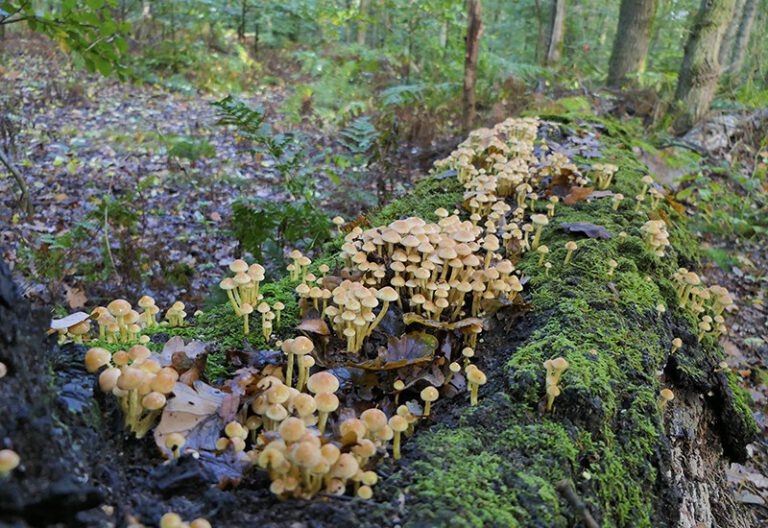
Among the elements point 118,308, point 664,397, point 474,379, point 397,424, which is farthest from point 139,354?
point 664,397

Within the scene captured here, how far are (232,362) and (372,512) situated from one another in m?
1.21

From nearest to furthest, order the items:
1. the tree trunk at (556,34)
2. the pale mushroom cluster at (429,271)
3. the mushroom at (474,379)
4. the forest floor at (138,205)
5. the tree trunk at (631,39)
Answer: the mushroom at (474,379) → the pale mushroom cluster at (429,271) → the forest floor at (138,205) → the tree trunk at (631,39) → the tree trunk at (556,34)

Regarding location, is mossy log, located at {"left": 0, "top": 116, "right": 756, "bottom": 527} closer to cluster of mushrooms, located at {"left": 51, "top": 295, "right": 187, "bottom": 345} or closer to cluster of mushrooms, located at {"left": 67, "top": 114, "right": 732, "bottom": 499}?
cluster of mushrooms, located at {"left": 67, "top": 114, "right": 732, "bottom": 499}

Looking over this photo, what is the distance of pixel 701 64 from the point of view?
10.2m

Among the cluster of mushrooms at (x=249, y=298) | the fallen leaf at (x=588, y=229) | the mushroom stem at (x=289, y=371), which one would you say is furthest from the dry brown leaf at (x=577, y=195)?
the mushroom stem at (x=289, y=371)

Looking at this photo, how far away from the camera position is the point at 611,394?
2561mm

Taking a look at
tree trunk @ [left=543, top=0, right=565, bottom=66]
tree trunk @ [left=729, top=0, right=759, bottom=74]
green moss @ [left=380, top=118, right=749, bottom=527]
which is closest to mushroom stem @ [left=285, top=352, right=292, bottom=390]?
green moss @ [left=380, top=118, right=749, bottom=527]

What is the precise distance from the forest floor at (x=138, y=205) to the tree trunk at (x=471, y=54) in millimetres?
2433

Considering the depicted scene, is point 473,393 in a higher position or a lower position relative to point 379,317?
lower

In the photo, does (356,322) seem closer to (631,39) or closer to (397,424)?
(397,424)

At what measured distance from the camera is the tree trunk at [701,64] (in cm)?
966

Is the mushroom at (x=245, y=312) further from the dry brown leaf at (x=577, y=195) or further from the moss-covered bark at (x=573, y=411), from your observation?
the dry brown leaf at (x=577, y=195)

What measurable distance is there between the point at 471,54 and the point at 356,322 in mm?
7515

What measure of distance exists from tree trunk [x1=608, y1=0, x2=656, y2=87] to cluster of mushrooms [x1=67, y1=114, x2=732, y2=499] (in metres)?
9.78
